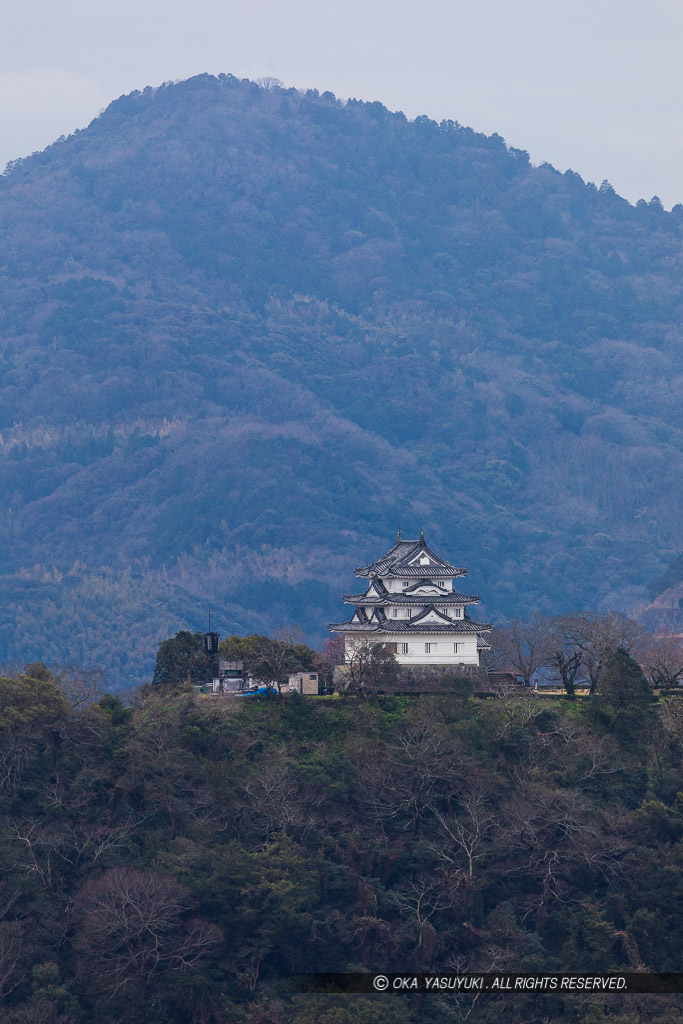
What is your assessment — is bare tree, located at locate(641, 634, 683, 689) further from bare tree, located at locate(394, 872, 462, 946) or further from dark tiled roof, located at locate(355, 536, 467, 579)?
bare tree, located at locate(394, 872, 462, 946)

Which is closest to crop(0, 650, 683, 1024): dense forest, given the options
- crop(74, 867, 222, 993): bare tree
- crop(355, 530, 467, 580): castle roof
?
crop(74, 867, 222, 993): bare tree

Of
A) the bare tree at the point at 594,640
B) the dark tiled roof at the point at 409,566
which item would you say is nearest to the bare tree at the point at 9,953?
the dark tiled roof at the point at 409,566

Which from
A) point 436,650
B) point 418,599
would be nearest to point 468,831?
point 436,650

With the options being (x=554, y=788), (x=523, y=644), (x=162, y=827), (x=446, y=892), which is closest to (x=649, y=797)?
(x=554, y=788)

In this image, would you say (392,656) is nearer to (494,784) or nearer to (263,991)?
(494,784)

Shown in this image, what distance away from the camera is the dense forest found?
237 ft

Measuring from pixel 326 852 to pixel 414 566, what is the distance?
21.2m

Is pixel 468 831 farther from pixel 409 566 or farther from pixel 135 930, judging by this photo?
pixel 409 566

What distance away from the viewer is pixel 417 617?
91.9 metres

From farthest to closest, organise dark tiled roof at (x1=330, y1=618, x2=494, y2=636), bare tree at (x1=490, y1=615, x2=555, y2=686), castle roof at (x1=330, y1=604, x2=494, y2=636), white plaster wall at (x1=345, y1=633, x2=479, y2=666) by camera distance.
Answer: bare tree at (x1=490, y1=615, x2=555, y2=686), white plaster wall at (x1=345, y1=633, x2=479, y2=666), castle roof at (x1=330, y1=604, x2=494, y2=636), dark tiled roof at (x1=330, y1=618, x2=494, y2=636)

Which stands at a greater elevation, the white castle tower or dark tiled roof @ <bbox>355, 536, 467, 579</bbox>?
dark tiled roof @ <bbox>355, 536, 467, 579</bbox>

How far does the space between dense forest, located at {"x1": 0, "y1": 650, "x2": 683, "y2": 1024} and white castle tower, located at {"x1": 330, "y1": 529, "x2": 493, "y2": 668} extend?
6.47 metres

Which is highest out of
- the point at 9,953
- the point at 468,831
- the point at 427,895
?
the point at 468,831

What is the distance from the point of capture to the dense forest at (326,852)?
72.4m
